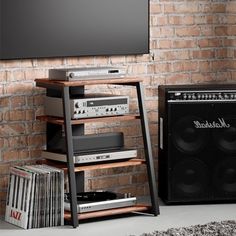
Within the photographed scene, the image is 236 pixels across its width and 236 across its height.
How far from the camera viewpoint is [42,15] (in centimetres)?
512

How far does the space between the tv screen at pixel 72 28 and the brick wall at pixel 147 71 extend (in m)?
0.08

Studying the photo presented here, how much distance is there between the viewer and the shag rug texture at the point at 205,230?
14.9 feet

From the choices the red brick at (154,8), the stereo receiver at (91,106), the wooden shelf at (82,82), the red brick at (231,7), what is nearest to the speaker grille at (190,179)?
the stereo receiver at (91,106)

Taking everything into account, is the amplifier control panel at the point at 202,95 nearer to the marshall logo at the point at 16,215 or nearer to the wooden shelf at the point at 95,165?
the wooden shelf at the point at 95,165

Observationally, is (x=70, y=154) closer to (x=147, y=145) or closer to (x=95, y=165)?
(x=95, y=165)

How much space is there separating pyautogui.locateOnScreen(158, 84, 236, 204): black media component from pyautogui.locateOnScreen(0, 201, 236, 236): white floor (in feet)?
0.38

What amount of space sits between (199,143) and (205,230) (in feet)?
2.90

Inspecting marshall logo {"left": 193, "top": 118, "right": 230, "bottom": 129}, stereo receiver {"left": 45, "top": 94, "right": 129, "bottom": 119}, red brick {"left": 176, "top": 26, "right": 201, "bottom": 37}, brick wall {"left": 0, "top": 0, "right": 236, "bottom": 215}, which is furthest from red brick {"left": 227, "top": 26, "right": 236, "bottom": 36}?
stereo receiver {"left": 45, "top": 94, "right": 129, "bottom": 119}

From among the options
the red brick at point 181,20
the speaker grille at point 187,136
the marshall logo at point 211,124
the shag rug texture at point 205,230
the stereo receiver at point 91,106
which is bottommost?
the shag rug texture at point 205,230

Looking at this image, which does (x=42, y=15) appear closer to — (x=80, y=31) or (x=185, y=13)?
(x=80, y=31)

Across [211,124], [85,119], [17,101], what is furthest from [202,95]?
[17,101]

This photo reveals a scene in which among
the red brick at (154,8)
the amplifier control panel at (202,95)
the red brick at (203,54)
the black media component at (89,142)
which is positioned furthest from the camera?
the red brick at (203,54)

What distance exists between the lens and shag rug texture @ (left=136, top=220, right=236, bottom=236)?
4.53 metres

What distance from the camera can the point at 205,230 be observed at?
4.59m
